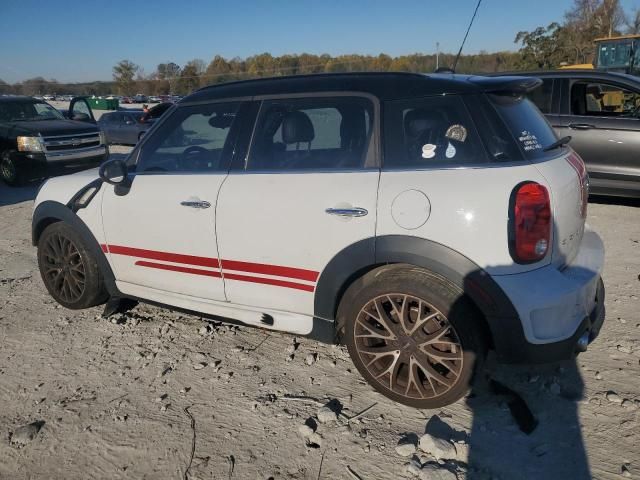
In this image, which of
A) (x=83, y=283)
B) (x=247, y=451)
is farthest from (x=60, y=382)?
(x=247, y=451)

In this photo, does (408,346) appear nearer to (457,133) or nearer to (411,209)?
(411,209)

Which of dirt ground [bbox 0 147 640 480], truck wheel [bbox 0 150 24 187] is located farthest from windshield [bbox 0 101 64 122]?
dirt ground [bbox 0 147 640 480]

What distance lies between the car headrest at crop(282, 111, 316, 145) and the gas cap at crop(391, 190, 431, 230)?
0.79 meters

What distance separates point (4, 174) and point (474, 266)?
10.9 meters

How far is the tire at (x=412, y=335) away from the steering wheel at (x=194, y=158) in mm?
1307

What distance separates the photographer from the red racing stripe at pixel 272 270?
9.47 ft

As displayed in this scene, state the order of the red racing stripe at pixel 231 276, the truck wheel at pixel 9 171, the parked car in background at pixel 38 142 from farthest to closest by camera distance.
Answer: the truck wheel at pixel 9 171 → the parked car in background at pixel 38 142 → the red racing stripe at pixel 231 276

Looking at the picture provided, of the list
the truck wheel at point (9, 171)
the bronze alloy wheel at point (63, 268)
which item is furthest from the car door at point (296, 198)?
the truck wheel at point (9, 171)

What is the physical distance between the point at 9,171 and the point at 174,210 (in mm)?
8987

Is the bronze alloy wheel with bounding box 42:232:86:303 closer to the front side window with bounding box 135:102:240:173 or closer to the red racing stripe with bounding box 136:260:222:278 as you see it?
the red racing stripe with bounding box 136:260:222:278

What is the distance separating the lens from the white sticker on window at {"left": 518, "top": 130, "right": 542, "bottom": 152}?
8.44 feet

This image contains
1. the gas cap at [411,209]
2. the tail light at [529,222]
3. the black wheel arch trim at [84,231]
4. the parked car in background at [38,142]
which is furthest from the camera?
the parked car in background at [38,142]

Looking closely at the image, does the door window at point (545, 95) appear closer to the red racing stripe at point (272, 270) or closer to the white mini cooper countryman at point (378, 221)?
the white mini cooper countryman at point (378, 221)

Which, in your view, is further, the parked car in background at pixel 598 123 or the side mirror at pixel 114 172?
the parked car in background at pixel 598 123
